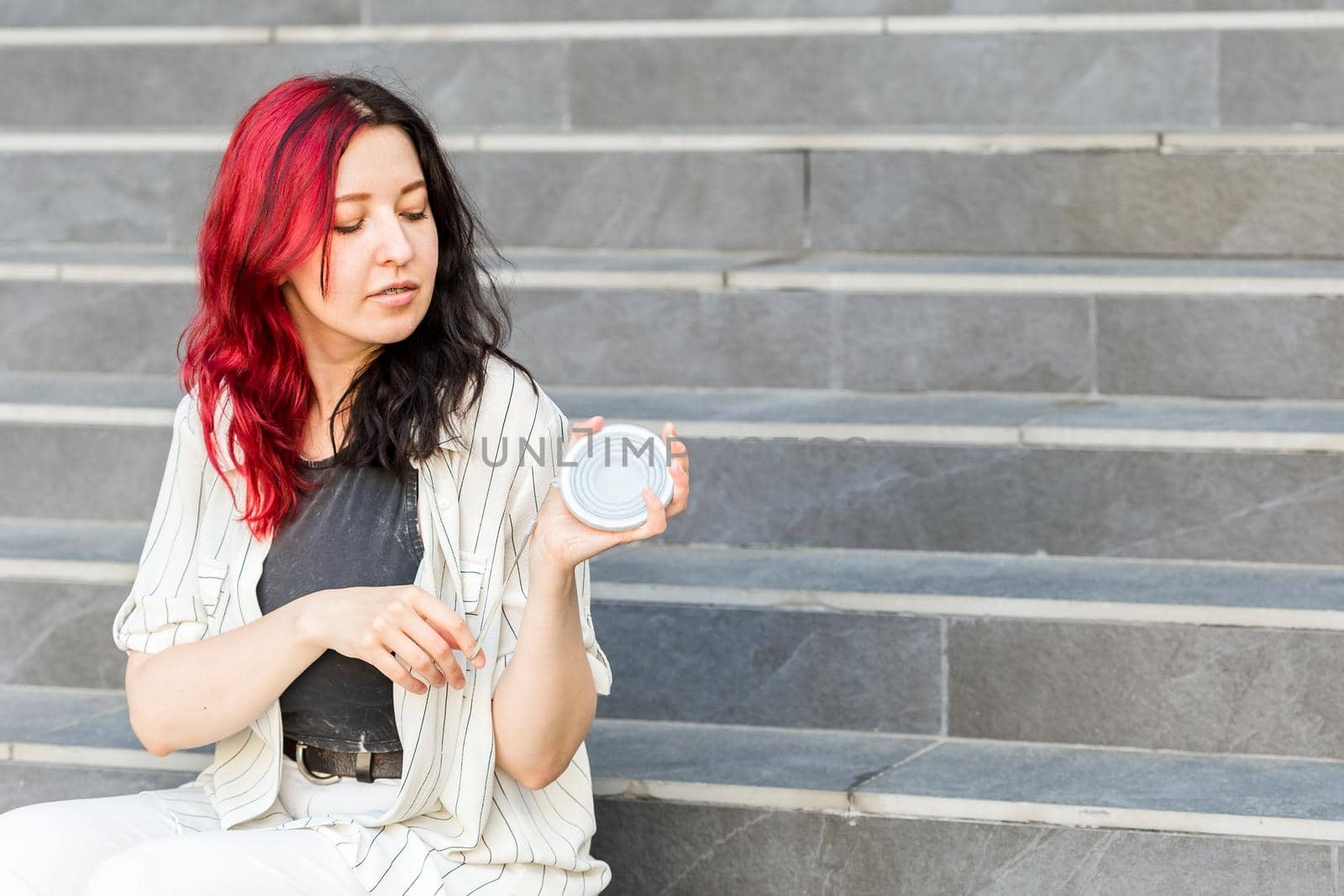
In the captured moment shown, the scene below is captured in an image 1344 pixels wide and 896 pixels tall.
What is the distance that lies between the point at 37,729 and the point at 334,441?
125 cm

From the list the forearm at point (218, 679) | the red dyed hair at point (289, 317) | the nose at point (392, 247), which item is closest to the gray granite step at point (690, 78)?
the red dyed hair at point (289, 317)

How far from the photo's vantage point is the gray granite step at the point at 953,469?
3.21 m

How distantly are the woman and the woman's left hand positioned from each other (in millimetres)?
77

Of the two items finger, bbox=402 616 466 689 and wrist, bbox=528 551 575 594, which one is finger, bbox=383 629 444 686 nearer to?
finger, bbox=402 616 466 689

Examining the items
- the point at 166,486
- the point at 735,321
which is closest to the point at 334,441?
the point at 166,486

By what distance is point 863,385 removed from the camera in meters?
3.71

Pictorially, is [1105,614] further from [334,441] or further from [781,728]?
[334,441]

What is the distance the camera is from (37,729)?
3074 mm

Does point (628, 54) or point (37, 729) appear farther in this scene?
point (628, 54)

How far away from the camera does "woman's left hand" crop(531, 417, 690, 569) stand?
1.81 metres

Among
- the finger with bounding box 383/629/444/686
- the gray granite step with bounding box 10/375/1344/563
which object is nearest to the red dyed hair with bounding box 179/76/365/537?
the finger with bounding box 383/629/444/686

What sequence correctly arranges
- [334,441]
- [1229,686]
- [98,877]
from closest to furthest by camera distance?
1. [98,877]
2. [334,441]
3. [1229,686]

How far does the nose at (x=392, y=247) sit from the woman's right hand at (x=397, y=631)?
0.44m

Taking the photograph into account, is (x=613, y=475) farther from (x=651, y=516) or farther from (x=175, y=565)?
(x=175, y=565)
